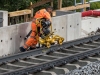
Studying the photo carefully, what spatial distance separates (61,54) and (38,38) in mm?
1345

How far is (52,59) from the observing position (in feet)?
39.8

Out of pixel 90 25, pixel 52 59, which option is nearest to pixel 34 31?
pixel 52 59

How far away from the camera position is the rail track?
10.7 meters

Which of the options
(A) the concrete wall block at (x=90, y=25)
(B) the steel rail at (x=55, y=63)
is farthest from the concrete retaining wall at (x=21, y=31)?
(B) the steel rail at (x=55, y=63)

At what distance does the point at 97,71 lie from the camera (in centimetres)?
1086

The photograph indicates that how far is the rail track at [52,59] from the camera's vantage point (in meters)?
10.7

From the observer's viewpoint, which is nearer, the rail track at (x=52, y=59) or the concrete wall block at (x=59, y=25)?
the rail track at (x=52, y=59)

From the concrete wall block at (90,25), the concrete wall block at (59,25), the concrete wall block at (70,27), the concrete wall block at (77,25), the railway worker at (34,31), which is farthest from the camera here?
the concrete wall block at (90,25)

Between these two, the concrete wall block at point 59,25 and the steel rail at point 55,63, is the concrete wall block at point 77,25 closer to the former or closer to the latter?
the concrete wall block at point 59,25

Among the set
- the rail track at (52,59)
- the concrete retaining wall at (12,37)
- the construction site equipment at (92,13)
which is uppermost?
the construction site equipment at (92,13)

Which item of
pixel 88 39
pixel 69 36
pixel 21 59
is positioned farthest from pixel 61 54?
pixel 69 36

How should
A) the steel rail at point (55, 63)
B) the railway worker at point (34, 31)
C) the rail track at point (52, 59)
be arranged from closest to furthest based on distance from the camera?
the steel rail at point (55, 63)
the rail track at point (52, 59)
the railway worker at point (34, 31)

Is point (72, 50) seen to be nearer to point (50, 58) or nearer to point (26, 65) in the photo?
point (50, 58)

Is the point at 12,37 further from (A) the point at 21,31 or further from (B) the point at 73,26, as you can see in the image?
(B) the point at 73,26
